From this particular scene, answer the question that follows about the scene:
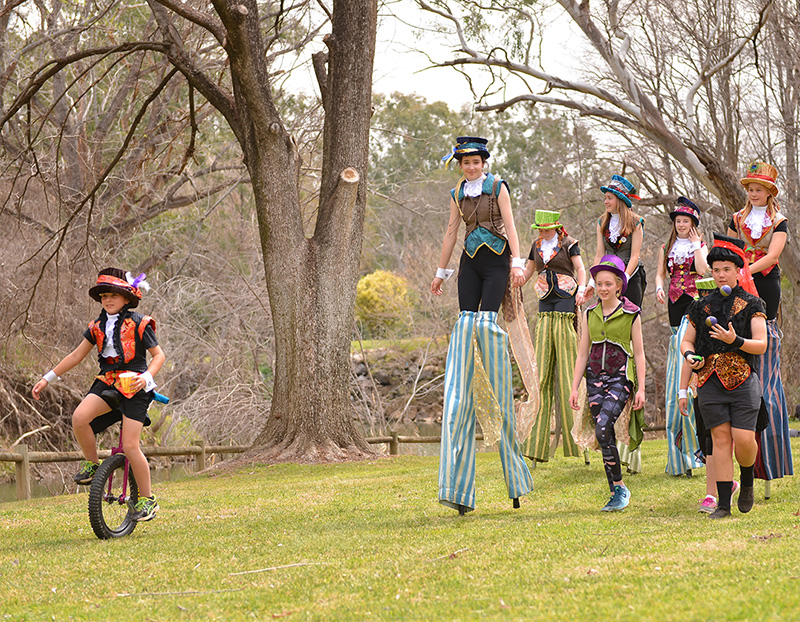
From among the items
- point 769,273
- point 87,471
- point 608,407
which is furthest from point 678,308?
point 87,471

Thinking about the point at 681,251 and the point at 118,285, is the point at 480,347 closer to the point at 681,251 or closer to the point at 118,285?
the point at 118,285

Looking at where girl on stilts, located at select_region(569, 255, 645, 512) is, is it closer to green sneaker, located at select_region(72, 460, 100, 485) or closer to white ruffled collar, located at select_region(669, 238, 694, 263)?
white ruffled collar, located at select_region(669, 238, 694, 263)

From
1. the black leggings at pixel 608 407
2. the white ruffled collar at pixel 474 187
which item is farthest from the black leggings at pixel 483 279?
the black leggings at pixel 608 407

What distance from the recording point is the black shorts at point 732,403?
5785 mm

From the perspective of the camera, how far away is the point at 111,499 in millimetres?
6203

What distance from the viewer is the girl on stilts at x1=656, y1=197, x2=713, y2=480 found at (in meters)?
7.91

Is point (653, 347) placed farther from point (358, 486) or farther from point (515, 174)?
point (515, 174)

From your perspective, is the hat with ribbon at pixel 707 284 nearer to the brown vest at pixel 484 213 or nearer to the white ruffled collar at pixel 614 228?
the brown vest at pixel 484 213

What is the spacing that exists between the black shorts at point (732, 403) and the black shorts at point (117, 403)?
A: 3.50 m

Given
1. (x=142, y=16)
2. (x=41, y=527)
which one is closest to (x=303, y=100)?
(x=142, y=16)

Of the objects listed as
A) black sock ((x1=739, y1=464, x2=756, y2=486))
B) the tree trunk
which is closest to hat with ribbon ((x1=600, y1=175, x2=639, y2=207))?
black sock ((x1=739, y1=464, x2=756, y2=486))

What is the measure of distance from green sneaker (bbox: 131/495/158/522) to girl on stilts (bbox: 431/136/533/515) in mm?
1945

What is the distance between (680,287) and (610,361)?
5.95 feet

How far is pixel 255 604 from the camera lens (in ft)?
13.3
